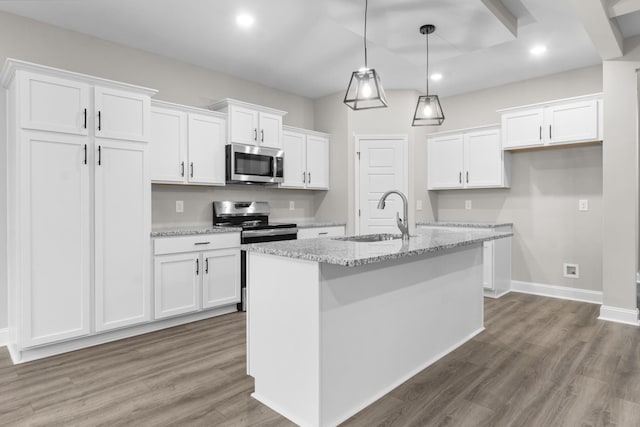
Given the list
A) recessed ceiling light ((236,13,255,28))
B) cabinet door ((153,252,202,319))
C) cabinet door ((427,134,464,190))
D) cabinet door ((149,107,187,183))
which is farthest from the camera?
cabinet door ((427,134,464,190))

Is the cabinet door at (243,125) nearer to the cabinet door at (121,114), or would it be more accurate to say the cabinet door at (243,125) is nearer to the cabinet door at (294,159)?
the cabinet door at (294,159)

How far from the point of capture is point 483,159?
486 cm

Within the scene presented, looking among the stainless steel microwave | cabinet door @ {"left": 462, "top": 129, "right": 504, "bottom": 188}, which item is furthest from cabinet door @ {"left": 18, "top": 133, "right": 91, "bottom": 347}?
cabinet door @ {"left": 462, "top": 129, "right": 504, "bottom": 188}

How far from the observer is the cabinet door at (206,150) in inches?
152

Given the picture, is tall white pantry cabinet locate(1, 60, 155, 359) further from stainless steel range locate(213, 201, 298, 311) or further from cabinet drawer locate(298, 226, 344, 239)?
cabinet drawer locate(298, 226, 344, 239)

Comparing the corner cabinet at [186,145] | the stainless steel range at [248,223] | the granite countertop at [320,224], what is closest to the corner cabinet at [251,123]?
the corner cabinet at [186,145]

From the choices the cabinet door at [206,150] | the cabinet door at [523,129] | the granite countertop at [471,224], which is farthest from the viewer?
the granite countertop at [471,224]

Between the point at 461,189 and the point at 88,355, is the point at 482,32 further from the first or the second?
the point at 88,355

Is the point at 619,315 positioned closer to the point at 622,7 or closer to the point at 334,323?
the point at 622,7

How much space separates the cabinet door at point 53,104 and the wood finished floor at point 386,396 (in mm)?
1723

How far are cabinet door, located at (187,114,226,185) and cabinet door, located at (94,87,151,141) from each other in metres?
0.61

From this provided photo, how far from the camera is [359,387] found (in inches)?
80.8

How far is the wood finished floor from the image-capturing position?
198 cm

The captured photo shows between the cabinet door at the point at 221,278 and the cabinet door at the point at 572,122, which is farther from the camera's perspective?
the cabinet door at the point at 572,122
